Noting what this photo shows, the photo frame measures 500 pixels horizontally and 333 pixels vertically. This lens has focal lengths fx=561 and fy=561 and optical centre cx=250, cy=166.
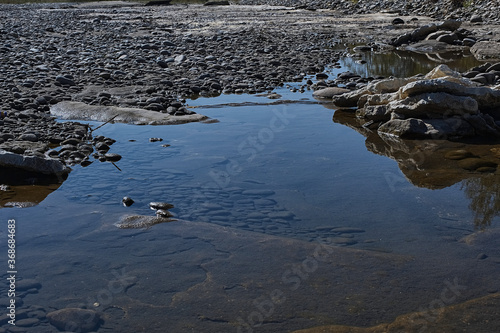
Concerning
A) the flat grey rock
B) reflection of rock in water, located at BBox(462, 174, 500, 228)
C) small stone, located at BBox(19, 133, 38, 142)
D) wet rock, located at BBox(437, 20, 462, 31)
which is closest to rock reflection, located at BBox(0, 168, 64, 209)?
small stone, located at BBox(19, 133, 38, 142)

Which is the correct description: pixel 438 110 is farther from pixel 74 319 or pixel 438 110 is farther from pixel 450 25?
pixel 450 25

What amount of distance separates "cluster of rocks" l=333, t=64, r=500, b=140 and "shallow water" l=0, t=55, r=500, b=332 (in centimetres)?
95

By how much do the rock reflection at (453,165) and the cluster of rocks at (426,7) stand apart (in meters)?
15.4

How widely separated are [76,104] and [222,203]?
4633mm

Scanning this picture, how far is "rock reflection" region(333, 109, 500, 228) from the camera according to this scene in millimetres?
5480

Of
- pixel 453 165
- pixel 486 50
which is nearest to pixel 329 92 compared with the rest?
pixel 453 165

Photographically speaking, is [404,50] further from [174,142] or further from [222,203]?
[222,203]

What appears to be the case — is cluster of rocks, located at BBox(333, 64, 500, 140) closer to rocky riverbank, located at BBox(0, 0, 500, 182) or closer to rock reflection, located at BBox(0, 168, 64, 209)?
rocky riverbank, located at BBox(0, 0, 500, 182)

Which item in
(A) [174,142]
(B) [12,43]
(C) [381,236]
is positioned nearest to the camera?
(C) [381,236]

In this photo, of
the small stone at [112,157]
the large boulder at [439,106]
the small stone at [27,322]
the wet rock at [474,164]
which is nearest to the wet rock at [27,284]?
the small stone at [27,322]

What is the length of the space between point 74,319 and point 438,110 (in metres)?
5.89

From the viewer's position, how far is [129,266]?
425 centimetres

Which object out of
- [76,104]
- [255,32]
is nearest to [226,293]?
[76,104]

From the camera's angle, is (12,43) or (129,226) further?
(12,43)
